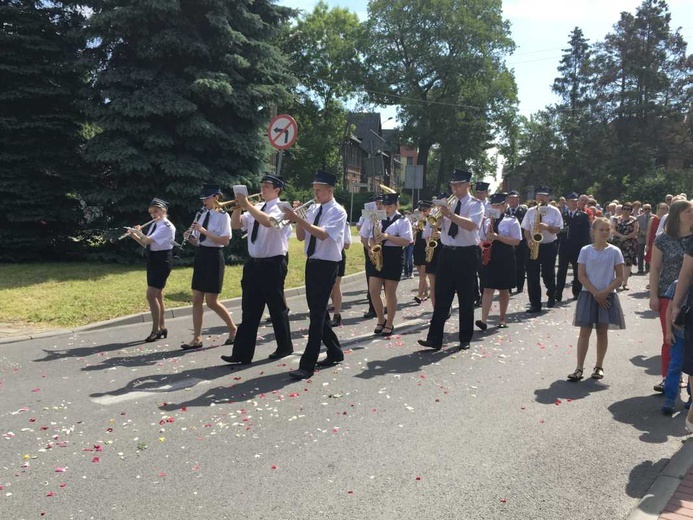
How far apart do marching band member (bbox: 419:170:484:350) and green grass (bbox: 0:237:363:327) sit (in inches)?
216

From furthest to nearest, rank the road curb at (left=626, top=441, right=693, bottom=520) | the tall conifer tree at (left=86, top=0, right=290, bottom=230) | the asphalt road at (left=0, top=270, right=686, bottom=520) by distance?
the tall conifer tree at (left=86, top=0, right=290, bottom=230) < the asphalt road at (left=0, top=270, right=686, bottom=520) < the road curb at (left=626, top=441, right=693, bottom=520)

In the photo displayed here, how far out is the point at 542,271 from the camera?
1130 centimetres

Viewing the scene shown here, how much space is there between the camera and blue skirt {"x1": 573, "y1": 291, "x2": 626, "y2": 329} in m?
6.27

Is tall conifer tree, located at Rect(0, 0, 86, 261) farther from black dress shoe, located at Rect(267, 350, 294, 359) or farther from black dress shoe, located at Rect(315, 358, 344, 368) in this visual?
black dress shoe, located at Rect(315, 358, 344, 368)

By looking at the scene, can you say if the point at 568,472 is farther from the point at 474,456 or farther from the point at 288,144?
the point at 288,144

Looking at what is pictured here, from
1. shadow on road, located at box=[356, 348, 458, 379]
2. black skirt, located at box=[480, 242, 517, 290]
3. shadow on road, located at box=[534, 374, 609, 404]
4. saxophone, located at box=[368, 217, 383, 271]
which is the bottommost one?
shadow on road, located at box=[534, 374, 609, 404]

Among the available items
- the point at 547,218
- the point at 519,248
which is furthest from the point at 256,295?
the point at 519,248

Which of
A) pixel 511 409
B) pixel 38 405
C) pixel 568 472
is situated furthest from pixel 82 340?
pixel 568 472

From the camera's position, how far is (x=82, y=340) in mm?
8547

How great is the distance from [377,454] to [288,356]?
3108 mm

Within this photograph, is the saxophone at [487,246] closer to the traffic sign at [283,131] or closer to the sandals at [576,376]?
the sandals at [576,376]

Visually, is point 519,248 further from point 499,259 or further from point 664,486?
point 664,486

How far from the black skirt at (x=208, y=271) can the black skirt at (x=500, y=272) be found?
13.5 feet

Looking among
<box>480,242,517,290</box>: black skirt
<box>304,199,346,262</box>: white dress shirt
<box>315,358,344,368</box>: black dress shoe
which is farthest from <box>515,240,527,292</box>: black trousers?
<box>304,199,346,262</box>: white dress shirt
